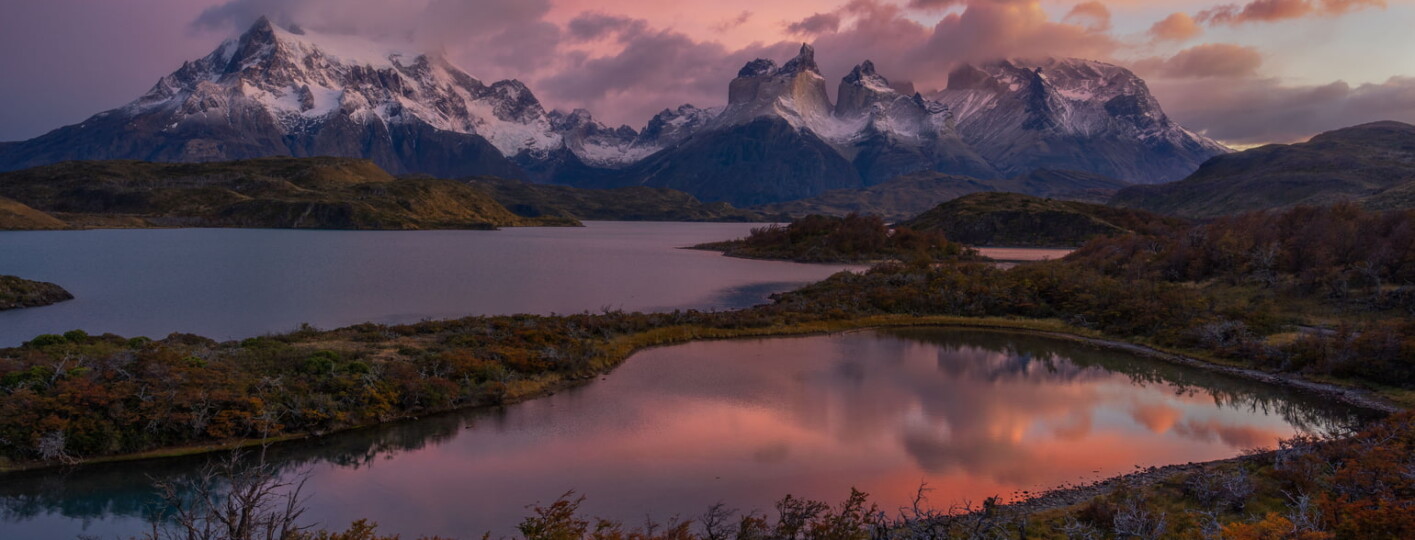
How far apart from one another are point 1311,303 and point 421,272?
89.9 metres

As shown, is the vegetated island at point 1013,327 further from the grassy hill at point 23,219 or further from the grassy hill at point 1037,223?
the grassy hill at point 23,219

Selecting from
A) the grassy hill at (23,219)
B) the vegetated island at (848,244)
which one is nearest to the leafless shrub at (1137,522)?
the vegetated island at (848,244)

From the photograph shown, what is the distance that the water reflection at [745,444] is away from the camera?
70.1ft

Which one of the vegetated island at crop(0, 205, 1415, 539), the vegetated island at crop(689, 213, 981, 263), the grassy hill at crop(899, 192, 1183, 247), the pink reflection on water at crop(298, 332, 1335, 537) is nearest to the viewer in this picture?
the vegetated island at crop(0, 205, 1415, 539)

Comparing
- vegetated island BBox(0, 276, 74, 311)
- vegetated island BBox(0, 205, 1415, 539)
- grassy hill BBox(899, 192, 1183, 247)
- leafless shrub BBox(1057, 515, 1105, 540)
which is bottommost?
leafless shrub BBox(1057, 515, 1105, 540)

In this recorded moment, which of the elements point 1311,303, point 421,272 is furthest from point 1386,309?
point 421,272

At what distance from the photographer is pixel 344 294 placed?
68.0m

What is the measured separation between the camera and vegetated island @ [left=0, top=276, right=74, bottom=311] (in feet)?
185

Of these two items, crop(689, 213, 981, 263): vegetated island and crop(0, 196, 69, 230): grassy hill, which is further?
crop(0, 196, 69, 230): grassy hill

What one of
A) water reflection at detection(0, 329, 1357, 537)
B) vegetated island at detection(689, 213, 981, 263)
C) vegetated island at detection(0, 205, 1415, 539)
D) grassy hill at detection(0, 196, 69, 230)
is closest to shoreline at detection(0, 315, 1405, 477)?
vegetated island at detection(0, 205, 1415, 539)

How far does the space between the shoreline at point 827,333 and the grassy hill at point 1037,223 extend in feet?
393

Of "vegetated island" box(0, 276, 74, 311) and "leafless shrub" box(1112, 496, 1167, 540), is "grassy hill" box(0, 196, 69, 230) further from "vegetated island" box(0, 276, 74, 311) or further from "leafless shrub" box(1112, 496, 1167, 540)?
"leafless shrub" box(1112, 496, 1167, 540)

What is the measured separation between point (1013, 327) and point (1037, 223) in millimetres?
143862

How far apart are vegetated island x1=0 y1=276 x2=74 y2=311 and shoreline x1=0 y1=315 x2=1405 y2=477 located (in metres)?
47.1
